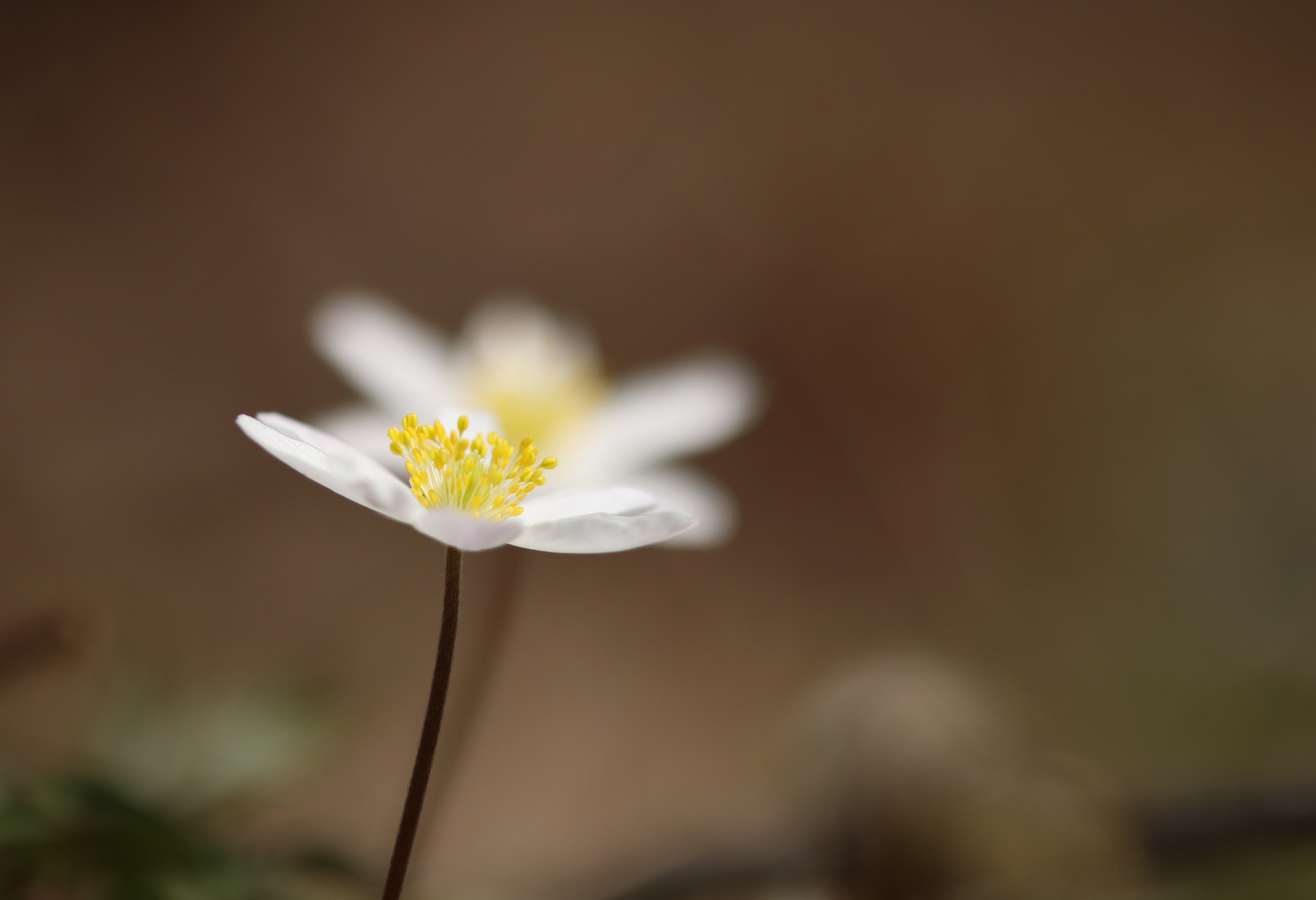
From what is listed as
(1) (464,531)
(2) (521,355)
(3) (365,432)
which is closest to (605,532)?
(1) (464,531)

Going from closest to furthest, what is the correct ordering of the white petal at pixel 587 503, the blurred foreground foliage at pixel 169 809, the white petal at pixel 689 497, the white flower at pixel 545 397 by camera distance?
the white petal at pixel 587 503 → the blurred foreground foliage at pixel 169 809 → the white petal at pixel 689 497 → the white flower at pixel 545 397

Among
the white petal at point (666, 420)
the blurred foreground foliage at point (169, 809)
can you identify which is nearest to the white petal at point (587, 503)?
the blurred foreground foliage at point (169, 809)

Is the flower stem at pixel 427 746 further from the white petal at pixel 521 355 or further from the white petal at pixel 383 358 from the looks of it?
the white petal at pixel 521 355

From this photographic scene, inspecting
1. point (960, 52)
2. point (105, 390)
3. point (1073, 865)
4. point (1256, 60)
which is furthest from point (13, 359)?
point (1256, 60)

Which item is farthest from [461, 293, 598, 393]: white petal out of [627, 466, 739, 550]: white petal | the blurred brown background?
the blurred brown background

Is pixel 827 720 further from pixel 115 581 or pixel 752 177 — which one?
pixel 752 177

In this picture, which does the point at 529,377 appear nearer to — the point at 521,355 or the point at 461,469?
the point at 521,355
